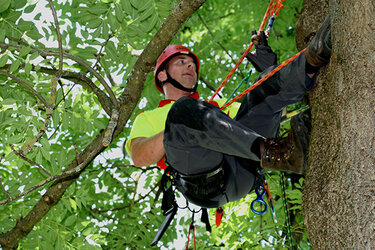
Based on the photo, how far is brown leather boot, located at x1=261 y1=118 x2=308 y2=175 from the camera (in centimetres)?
267

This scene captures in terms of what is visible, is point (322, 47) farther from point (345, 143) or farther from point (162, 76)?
point (162, 76)

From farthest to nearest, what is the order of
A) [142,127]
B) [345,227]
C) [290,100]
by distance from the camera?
[142,127], [290,100], [345,227]

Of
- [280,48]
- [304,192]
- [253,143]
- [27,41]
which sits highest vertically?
[280,48]

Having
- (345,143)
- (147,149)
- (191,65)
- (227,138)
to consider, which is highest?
(191,65)

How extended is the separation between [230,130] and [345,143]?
94cm

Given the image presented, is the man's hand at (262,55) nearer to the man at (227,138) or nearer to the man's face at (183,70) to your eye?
the man at (227,138)

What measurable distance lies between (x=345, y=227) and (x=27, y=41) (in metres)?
3.29

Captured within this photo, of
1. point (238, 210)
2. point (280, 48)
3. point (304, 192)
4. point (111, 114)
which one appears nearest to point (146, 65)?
point (111, 114)

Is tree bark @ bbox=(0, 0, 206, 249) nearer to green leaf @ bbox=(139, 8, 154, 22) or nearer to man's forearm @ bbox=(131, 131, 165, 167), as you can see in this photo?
man's forearm @ bbox=(131, 131, 165, 167)

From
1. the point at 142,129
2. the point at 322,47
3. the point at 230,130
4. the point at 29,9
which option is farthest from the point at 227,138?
the point at 29,9

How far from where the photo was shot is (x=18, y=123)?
3768 millimetres

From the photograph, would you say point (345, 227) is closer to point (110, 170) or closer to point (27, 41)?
point (27, 41)

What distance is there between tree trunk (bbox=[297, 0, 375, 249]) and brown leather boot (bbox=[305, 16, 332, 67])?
19 centimetres

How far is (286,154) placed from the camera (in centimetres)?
272
